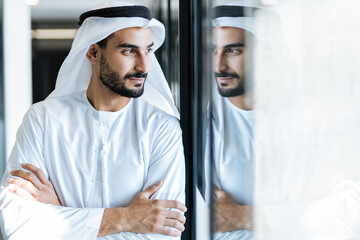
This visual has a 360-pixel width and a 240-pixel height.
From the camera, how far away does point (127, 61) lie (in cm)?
144

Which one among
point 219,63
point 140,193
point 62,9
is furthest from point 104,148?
point 62,9

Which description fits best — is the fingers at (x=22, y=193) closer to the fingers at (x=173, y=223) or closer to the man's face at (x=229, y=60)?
the fingers at (x=173, y=223)

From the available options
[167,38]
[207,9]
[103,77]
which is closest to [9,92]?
[167,38]

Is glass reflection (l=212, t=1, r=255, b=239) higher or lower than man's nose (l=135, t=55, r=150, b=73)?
lower

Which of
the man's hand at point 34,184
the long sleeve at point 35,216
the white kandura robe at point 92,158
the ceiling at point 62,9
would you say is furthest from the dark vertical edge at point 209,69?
the ceiling at point 62,9

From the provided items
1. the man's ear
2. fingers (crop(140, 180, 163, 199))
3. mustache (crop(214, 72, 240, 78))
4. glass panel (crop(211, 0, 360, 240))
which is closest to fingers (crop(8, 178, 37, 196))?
fingers (crop(140, 180, 163, 199))

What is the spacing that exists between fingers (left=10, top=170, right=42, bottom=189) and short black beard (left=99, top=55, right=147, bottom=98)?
0.38 metres

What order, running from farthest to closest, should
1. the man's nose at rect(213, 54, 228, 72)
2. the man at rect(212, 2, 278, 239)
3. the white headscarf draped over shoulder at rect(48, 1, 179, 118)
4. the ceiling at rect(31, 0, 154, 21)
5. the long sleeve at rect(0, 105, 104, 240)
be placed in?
the ceiling at rect(31, 0, 154, 21) < the white headscarf draped over shoulder at rect(48, 1, 179, 118) < the long sleeve at rect(0, 105, 104, 240) < the man's nose at rect(213, 54, 228, 72) < the man at rect(212, 2, 278, 239)

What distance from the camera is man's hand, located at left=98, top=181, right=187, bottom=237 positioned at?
1.32 m

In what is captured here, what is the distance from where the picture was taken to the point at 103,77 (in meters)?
1.48

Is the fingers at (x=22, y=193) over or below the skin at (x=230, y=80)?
below

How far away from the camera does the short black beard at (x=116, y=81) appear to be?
4.79 feet

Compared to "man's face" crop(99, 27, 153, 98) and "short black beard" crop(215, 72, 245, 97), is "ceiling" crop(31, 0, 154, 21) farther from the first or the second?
"short black beard" crop(215, 72, 245, 97)

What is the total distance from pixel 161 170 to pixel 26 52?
185 cm
